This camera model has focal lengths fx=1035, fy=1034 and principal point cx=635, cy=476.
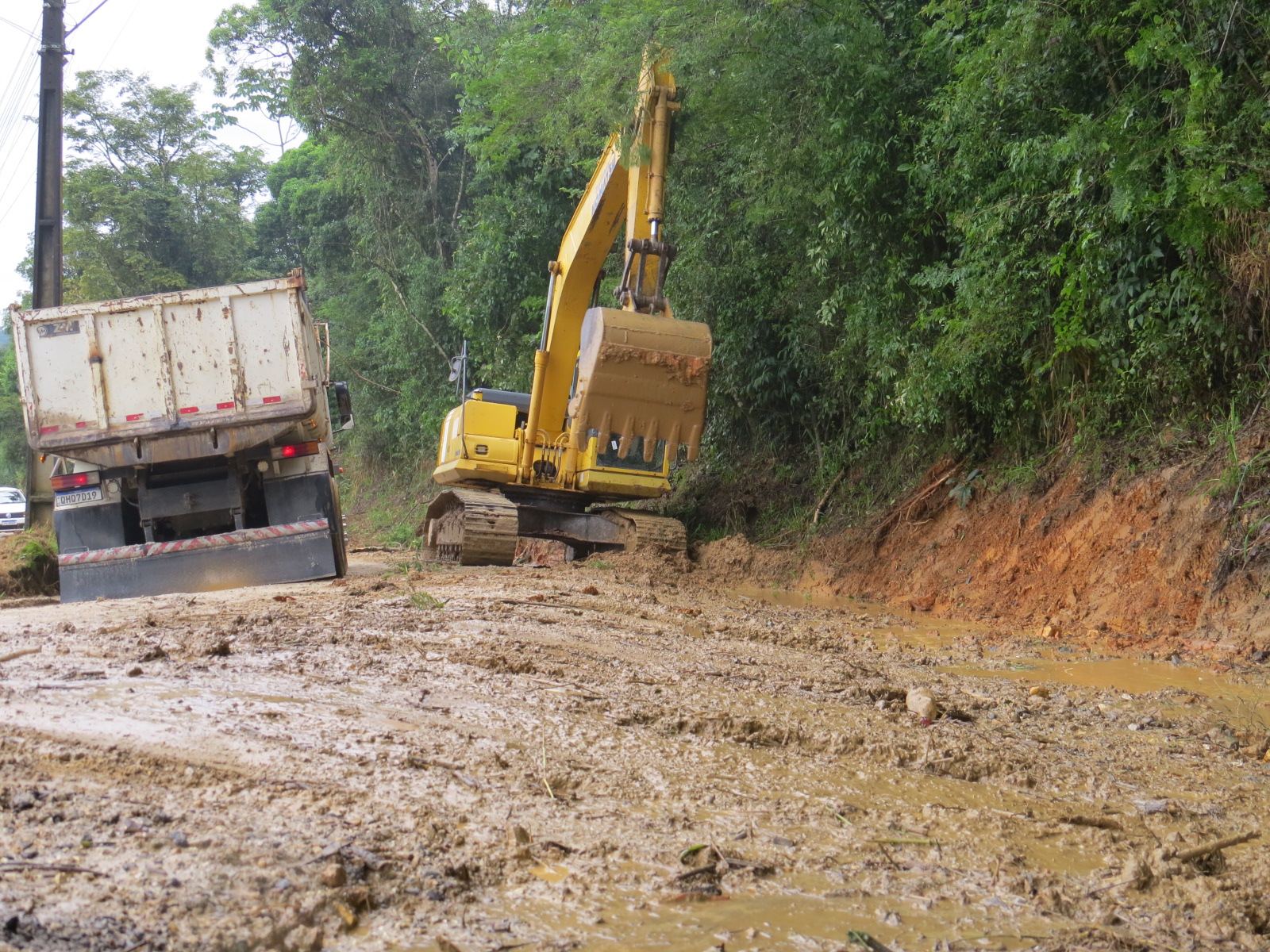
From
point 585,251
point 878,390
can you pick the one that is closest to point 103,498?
point 585,251

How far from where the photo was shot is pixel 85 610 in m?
6.98

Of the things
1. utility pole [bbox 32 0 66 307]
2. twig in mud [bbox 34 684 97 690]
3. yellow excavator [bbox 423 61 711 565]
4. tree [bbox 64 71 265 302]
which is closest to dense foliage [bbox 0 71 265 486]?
tree [bbox 64 71 265 302]

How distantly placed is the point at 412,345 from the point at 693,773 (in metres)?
24.3

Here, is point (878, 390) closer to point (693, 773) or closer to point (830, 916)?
point (693, 773)

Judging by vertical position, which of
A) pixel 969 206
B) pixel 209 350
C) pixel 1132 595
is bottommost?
pixel 1132 595

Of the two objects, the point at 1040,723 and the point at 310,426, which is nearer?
the point at 1040,723

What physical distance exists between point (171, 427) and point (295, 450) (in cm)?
120

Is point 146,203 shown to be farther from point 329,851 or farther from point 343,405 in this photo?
point 329,851

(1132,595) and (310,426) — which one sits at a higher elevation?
(310,426)

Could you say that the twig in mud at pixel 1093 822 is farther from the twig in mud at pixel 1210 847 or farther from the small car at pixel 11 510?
the small car at pixel 11 510

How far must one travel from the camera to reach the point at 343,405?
12.1 metres

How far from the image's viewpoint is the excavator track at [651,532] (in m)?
12.3

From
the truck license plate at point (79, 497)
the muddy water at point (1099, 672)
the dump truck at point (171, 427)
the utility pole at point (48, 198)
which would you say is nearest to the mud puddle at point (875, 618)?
the muddy water at point (1099, 672)

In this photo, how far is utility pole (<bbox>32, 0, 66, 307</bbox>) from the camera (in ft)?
48.7
